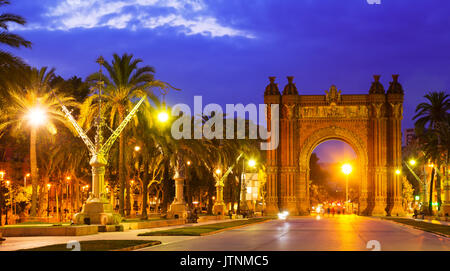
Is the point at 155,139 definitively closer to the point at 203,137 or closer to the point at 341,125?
the point at 203,137

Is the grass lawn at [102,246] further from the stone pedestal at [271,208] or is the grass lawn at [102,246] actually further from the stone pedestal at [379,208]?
the stone pedestal at [379,208]

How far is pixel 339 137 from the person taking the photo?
76.3 m

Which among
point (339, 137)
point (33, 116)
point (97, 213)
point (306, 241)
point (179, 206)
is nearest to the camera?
point (306, 241)

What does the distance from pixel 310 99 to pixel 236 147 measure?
16505mm

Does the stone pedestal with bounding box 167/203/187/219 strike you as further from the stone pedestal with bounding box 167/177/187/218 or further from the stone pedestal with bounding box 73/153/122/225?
the stone pedestal with bounding box 73/153/122/225

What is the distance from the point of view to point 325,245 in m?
22.0

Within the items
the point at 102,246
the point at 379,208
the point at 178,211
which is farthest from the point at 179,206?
the point at 379,208

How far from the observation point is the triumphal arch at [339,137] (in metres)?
74.2

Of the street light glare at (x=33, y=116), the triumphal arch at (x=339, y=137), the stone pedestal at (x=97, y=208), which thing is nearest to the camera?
the stone pedestal at (x=97, y=208)

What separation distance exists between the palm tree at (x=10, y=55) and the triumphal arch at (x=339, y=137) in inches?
2017

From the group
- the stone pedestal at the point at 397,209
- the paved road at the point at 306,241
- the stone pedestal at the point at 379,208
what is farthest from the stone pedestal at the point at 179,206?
the stone pedestal at the point at 397,209

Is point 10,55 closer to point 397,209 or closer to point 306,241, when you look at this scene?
point 306,241

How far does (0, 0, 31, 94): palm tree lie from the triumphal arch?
51.2 metres

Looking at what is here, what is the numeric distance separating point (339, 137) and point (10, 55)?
5566 cm
